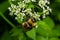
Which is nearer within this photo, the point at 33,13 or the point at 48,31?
the point at 33,13

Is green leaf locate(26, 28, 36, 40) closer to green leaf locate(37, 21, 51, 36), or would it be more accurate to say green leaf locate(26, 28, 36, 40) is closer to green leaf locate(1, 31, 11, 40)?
green leaf locate(37, 21, 51, 36)

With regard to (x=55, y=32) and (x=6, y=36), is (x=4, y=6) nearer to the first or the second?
(x=6, y=36)

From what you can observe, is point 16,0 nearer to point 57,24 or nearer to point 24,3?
point 24,3

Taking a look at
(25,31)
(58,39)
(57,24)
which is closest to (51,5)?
(57,24)

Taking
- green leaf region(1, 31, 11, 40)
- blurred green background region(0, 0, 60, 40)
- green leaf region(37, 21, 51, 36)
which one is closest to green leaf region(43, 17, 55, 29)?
blurred green background region(0, 0, 60, 40)

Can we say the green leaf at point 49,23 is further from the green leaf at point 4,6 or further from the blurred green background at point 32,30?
the green leaf at point 4,6

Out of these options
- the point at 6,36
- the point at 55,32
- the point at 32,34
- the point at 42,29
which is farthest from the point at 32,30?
the point at 6,36

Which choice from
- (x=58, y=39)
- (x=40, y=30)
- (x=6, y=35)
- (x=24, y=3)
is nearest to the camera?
(x=24, y=3)

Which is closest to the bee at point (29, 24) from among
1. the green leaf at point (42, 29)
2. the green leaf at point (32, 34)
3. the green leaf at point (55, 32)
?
the green leaf at point (32, 34)
